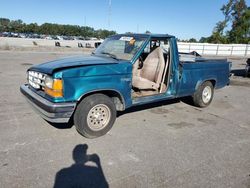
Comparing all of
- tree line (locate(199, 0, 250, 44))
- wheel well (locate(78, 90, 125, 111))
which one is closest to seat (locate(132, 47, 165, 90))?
wheel well (locate(78, 90, 125, 111))

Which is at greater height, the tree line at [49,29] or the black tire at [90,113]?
the tree line at [49,29]

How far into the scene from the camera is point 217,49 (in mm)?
37094

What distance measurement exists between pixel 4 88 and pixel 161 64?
5.37 meters

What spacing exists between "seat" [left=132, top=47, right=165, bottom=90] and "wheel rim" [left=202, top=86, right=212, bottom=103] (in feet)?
5.97

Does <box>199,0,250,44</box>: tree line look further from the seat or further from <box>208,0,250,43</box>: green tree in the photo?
the seat

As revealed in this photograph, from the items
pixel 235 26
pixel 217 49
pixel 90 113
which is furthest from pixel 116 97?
pixel 235 26

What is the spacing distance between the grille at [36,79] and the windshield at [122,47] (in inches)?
60.0

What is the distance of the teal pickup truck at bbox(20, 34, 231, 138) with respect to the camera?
3838 mm


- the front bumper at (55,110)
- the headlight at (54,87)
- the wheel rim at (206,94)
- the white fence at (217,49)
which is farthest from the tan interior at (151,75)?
the white fence at (217,49)

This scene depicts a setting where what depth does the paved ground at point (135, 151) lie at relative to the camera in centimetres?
315

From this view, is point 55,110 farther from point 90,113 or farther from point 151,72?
point 151,72

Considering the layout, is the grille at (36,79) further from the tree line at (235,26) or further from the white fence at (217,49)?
the tree line at (235,26)

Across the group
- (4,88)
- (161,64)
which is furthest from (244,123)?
(4,88)

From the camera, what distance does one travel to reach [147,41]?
16.1 feet
